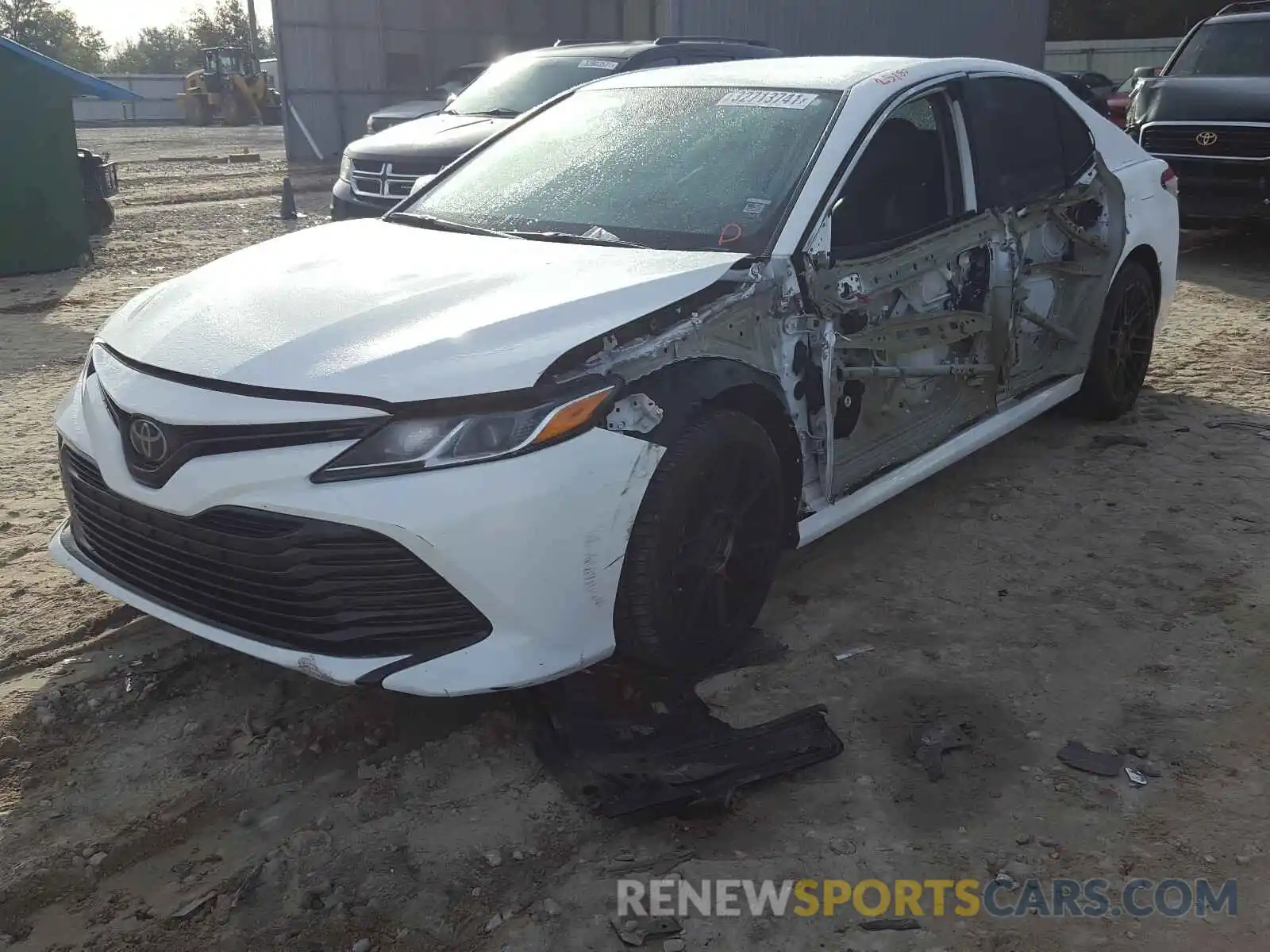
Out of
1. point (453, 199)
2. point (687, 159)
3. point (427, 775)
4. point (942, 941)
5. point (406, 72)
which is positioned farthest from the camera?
point (406, 72)

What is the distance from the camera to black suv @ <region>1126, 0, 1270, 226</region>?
9664 millimetres

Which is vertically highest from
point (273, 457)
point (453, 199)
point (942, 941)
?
point (453, 199)

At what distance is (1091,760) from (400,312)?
213 cm

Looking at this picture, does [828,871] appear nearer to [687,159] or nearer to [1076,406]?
[687,159]

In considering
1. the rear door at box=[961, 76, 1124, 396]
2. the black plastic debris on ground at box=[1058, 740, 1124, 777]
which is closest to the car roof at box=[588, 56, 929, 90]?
the rear door at box=[961, 76, 1124, 396]

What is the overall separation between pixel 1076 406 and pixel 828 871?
11.8 ft

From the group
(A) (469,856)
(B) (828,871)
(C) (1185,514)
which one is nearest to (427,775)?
(A) (469,856)

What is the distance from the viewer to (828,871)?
258 centimetres

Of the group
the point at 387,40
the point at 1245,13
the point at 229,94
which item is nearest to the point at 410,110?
the point at 1245,13

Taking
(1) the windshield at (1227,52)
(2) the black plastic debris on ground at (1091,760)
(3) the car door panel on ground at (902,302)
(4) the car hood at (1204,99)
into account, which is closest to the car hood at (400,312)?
(3) the car door panel on ground at (902,302)

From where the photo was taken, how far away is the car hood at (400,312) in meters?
2.70

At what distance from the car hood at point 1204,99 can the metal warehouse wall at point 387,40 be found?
14803 millimetres

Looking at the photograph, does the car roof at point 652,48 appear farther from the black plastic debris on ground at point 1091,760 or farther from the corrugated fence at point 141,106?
the corrugated fence at point 141,106

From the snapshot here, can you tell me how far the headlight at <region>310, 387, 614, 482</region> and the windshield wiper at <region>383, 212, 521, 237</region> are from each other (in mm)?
1241
